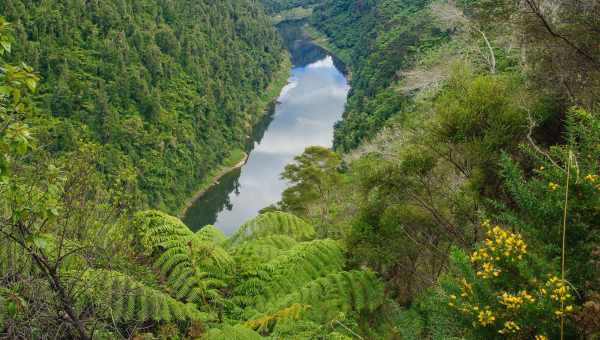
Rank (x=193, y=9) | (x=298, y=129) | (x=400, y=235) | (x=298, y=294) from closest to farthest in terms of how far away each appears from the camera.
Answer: (x=298, y=294) → (x=400, y=235) → (x=298, y=129) → (x=193, y=9)

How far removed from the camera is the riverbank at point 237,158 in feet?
128

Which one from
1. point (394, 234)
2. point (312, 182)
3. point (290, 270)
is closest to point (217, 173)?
point (312, 182)

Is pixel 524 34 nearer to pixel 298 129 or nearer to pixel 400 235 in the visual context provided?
pixel 400 235

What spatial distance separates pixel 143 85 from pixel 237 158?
1086cm

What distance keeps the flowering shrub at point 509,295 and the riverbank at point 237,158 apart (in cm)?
3352

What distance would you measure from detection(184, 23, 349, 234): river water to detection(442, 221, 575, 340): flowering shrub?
31525 millimetres

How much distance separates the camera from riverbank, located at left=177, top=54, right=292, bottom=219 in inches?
1539

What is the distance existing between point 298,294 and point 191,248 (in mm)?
1602

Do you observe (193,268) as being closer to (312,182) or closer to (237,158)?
(312,182)

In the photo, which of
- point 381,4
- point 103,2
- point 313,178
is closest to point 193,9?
point 103,2

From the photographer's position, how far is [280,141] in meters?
50.8

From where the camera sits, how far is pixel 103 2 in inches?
1645

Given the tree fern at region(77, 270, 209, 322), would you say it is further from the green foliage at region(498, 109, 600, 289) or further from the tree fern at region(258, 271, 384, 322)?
the green foliage at region(498, 109, 600, 289)

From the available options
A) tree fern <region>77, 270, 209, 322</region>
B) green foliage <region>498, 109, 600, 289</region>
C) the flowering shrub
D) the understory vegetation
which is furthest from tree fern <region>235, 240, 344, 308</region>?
green foliage <region>498, 109, 600, 289</region>
